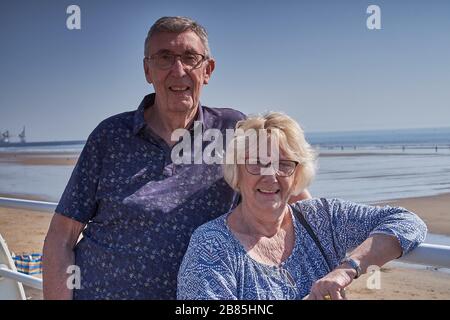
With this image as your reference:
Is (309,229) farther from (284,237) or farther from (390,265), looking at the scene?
(390,265)

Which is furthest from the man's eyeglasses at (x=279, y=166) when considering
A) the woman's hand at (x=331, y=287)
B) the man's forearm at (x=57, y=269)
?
the man's forearm at (x=57, y=269)

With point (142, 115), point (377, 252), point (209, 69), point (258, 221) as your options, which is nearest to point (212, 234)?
point (258, 221)

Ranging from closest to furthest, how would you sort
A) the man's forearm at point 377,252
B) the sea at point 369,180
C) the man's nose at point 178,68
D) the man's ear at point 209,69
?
the man's forearm at point 377,252 → the man's nose at point 178,68 → the man's ear at point 209,69 → the sea at point 369,180

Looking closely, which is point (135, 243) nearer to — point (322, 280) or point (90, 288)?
point (90, 288)

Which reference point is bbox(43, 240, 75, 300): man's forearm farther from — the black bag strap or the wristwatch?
the wristwatch

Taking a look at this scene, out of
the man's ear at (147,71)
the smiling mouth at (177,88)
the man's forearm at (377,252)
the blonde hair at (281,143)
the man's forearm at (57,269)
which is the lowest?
the man's forearm at (57,269)

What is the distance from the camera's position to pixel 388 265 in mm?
6941

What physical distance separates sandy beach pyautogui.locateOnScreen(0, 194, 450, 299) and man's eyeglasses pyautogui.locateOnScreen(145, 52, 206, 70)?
4218mm

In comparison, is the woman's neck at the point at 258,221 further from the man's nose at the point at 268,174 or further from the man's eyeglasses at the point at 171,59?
the man's eyeglasses at the point at 171,59

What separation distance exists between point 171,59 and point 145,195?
53 centimetres

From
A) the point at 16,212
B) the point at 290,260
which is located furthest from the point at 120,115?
the point at 16,212

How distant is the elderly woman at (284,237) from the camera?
5.54ft

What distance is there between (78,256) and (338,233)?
999mm

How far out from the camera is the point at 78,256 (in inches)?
84.1
